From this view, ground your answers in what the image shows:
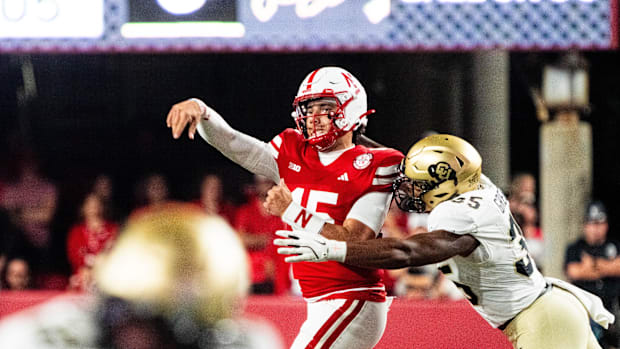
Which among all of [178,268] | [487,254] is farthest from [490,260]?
[178,268]

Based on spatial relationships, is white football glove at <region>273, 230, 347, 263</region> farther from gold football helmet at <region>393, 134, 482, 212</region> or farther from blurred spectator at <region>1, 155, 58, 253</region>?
blurred spectator at <region>1, 155, 58, 253</region>

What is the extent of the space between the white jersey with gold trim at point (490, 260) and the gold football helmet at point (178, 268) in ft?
6.46

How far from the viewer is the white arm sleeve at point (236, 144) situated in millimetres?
3629

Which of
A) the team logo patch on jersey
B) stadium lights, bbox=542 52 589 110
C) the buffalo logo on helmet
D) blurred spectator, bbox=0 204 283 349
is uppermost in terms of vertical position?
blurred spectator, bbox=0 204 283 349

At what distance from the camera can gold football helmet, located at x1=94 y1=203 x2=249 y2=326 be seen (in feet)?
4.13

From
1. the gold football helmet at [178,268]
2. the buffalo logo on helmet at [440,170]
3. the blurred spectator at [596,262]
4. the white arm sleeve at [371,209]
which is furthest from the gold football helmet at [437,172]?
the blurred spectator at [596,262]

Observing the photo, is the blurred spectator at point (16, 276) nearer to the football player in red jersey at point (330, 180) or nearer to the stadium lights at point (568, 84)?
the football player in red jersey at point (330, 180)

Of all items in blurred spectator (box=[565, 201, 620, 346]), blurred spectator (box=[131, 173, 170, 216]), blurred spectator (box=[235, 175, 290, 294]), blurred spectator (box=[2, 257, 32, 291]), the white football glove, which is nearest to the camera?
the white football glove

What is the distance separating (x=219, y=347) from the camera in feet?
4.13

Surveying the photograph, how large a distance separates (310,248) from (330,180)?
69cm

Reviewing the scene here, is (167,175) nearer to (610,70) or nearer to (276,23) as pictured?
(276,23)

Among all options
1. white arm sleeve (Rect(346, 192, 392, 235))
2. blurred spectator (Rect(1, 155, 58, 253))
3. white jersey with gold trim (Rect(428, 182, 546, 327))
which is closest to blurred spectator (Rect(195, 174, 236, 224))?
blurred spectator (Rect(1, 155, 58, 253))

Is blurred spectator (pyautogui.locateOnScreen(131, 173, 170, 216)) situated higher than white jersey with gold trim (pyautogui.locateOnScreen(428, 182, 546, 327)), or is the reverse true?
white jersey with gold trim (pyautogui.locateOnScreen(428, 182, 546, 327))

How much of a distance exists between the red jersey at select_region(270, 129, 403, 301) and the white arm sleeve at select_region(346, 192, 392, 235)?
0.09 feet
